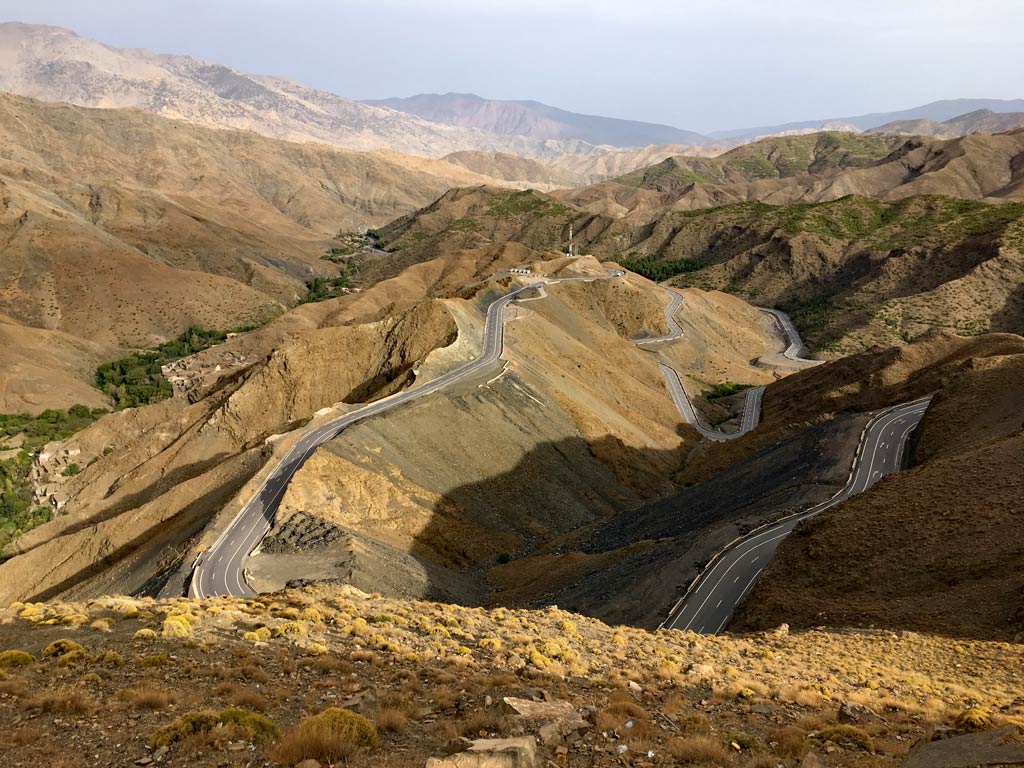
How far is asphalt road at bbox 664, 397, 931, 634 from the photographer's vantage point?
34875mm

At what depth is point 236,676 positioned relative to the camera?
15.4 meters

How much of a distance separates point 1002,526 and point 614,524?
27.2 meters

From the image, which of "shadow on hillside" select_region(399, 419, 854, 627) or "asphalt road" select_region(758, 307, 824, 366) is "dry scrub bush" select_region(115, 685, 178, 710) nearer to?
"shadow on hillside" select_region(399, 419, 854, 627)

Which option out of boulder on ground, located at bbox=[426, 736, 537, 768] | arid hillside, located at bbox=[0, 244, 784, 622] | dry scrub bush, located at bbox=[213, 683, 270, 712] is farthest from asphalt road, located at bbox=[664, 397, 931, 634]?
boulder on ground, located at bbox=[426, 736, 537, 768]

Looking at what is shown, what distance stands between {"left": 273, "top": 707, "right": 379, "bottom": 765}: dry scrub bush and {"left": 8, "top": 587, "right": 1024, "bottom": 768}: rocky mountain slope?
3cm

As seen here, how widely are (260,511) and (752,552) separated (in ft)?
95.7

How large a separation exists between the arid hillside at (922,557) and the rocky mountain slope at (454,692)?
3.40 m

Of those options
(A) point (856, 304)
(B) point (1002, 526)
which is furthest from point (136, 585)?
(A) point (856, 304)

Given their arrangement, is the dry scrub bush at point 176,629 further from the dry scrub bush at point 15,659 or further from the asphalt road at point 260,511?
the asphalt road at point 260,511

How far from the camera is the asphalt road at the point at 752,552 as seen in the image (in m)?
34.9

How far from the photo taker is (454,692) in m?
15.4

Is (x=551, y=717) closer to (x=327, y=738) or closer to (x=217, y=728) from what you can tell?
(x=327, y=738)

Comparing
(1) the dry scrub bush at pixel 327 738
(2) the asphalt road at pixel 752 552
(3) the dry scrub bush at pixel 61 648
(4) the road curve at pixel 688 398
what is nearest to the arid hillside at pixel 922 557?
(2) the asphalt road at pixel 752 552

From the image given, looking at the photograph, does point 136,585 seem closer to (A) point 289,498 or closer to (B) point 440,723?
(A) point 289,498
